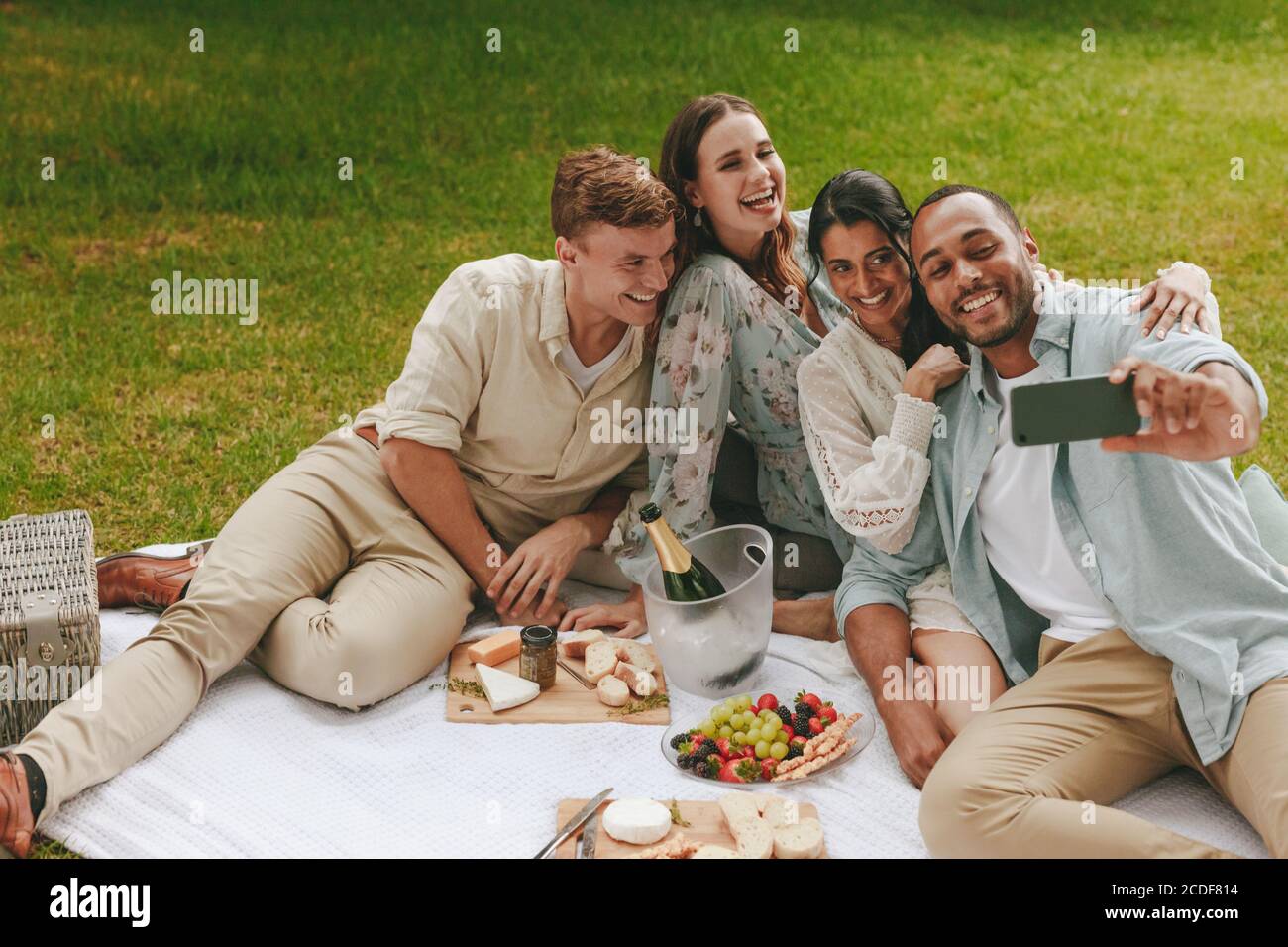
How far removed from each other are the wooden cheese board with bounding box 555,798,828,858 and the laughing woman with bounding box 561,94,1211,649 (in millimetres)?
823

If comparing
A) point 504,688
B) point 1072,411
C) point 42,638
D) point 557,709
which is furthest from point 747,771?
point 42,638

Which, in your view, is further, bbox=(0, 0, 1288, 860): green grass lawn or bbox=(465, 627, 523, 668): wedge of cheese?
bbox=(0, 0, 1288, 860): green grass lawn

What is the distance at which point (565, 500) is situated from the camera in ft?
12.7

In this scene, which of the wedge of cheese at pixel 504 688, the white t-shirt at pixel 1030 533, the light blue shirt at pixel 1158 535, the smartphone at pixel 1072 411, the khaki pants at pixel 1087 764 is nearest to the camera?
the smartphone at pixel 1072 411

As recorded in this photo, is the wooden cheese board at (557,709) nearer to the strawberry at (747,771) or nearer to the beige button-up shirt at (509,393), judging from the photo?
the strawberry at (747,771)

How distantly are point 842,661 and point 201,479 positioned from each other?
96.8 inches

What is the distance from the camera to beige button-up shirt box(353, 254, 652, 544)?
3.62 meters

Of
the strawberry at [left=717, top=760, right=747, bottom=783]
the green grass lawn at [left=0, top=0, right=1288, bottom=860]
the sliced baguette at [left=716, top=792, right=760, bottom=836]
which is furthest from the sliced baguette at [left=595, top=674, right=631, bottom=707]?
the green grass lawn at [left=0, top=0, right=1288, bottom=860]

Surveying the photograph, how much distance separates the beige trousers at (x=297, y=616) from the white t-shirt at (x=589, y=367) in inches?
17.6

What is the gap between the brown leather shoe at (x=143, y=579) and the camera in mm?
3805

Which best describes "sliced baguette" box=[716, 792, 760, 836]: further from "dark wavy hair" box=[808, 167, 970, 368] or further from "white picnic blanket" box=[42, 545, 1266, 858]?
"dark wavy hair" box=[808, 167, 970, 368]

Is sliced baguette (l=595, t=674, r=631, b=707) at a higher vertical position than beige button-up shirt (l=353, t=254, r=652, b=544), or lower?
lower

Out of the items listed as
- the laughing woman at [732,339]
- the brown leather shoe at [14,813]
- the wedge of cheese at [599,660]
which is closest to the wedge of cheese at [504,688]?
the wedge of cheese at [599,660]
